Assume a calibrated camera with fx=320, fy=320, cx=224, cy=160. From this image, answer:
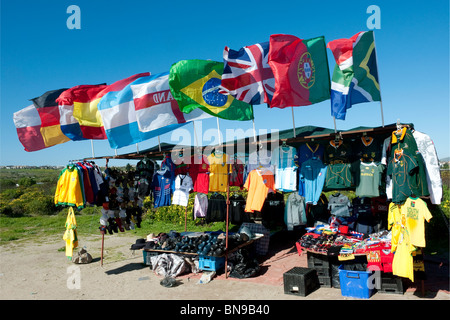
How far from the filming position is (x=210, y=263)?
868 cm

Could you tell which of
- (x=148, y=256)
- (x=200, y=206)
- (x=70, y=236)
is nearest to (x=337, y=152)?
(x=200, y=206)

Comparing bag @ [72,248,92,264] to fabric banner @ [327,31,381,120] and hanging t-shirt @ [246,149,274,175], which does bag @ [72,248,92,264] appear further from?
fabric banner @ [327,31,381,120]

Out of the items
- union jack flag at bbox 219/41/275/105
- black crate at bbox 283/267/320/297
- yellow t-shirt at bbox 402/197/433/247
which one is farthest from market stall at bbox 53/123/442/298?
union jack flag at bbox 219/41/275/105

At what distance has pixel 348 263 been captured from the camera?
7148 millimetres

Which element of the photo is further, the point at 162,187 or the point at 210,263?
the point at 162,187

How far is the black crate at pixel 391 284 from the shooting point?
21.7ft

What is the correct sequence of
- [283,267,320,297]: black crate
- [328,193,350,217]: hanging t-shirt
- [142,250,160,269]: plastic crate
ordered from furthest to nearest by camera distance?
[142,250,160,269]: plastic crate, [328,193,350,217]: hanging t-shirt, [283,267,320,297]: black crate

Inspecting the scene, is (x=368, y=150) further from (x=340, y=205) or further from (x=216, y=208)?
(x=216, y=208)

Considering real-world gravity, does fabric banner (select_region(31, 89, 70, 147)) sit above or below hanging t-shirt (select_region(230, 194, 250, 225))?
above

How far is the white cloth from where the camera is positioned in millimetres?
6191

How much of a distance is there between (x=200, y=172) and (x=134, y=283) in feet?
12.1

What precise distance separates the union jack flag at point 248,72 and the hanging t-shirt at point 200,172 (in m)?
2.57

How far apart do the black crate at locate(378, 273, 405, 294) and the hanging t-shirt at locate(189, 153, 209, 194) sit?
209 inches

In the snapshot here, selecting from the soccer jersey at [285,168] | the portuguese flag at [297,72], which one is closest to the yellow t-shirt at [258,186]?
the soccer jersey at [285,168]
